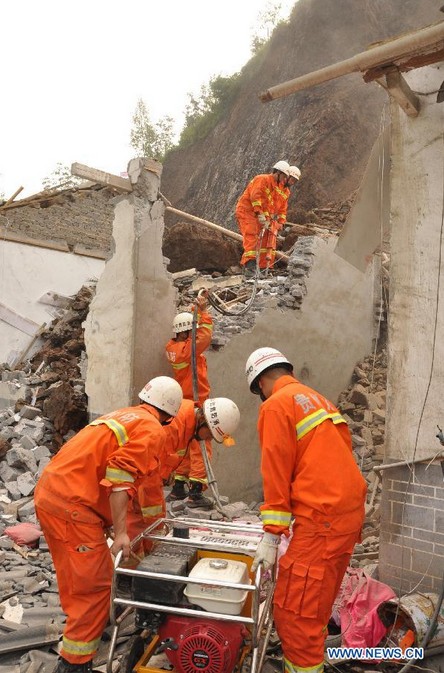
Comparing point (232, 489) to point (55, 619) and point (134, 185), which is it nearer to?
point (55, 619)

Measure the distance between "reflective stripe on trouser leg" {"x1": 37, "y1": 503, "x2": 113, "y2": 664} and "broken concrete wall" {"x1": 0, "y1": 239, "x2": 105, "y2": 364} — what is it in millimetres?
7742

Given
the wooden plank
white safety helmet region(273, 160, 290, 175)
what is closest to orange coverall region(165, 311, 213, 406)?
white safety helmet region(273, 160, 290, 175)

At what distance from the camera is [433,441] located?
12.7 feet

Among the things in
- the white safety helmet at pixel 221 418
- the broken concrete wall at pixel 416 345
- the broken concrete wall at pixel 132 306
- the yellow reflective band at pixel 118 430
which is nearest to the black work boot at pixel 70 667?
the yellow reflective band at pixel 118 430

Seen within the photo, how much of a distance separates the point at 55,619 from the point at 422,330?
10.9 feet

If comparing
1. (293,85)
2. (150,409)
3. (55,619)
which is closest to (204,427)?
(150,409)

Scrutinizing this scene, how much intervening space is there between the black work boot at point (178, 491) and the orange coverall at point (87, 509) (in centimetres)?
273

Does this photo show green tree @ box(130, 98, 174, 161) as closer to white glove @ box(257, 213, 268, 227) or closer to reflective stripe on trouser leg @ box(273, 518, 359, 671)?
white glove @ box(257, 213, 268, 227)

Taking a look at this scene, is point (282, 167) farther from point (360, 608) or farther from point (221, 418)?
point (360, 608)

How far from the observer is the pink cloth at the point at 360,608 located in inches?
138

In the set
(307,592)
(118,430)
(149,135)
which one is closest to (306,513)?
(307,592)

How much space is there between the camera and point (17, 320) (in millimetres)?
10703

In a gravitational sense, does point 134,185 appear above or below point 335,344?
above

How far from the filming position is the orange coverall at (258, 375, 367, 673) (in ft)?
9.14
